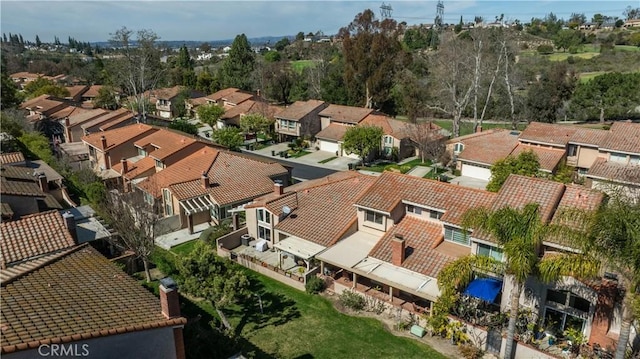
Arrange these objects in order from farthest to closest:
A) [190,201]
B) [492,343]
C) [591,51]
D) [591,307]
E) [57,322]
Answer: [591,51] < [190,201] < [492,343] < [591,307] < [57,322]

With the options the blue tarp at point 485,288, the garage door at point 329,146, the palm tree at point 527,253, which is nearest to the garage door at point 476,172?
the garage door at point 329,146

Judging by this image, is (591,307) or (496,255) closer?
(591,307)

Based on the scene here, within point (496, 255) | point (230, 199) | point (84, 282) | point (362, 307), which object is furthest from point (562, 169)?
point (84, 282)

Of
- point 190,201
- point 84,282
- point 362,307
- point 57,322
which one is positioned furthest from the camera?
point 190,201

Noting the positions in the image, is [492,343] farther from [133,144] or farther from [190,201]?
[133,144]

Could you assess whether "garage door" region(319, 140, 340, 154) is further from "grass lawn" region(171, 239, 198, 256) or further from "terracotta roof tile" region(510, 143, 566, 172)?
"grass lawn" region(171, 239, 198, 256)

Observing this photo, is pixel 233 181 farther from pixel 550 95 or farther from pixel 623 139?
pixel 550 95

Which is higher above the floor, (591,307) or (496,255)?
(496,255)
